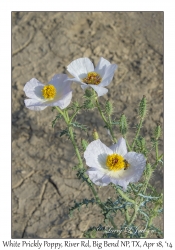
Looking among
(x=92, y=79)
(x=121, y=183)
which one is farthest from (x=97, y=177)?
(x=92, y=79)

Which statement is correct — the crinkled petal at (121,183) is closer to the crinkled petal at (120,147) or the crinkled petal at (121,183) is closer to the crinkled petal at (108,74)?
the crinkled petal at (120,147)

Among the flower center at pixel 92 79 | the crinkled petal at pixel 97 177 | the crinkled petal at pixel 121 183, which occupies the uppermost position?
the flower center at pixel 92 79

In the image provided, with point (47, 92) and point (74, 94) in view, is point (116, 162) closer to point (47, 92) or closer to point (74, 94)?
point (47, 92)

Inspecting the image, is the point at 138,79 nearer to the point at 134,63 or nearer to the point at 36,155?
the point at 134,63

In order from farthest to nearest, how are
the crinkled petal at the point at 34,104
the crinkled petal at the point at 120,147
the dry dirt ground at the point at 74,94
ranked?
the dry dirt ground at the point at 74,94
the crinkled petal at the point at 34,104
the crinkled petal at the point at 120,147

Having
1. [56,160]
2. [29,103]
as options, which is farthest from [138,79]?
[29,103]

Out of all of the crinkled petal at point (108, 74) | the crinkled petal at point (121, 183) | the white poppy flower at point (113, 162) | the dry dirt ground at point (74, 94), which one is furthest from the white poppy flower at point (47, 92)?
the dry dirt ground at point (74, 94)

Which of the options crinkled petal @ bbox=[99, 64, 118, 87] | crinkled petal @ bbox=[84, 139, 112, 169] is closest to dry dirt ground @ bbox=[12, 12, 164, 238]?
crinkled petal @ bbox=[84, 139, 112, 169]
